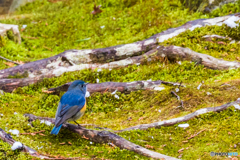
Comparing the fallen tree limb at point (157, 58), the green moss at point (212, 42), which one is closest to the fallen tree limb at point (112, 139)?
the fallen tree limb at point (157, 58)

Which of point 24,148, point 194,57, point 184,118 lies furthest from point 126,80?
point 24,148

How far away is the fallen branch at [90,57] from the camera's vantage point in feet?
26.1

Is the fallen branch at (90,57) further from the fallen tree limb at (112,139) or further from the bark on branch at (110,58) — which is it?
the fallen tree limb at (112,139)

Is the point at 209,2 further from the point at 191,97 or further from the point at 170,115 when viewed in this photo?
the point at 170,115

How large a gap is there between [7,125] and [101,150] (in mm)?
2172

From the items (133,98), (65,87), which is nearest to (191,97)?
(133,98)

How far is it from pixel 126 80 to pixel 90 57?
172 cm

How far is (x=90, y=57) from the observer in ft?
27.3

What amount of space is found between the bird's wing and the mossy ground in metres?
0.45

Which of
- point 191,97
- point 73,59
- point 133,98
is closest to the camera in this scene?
point 191,97

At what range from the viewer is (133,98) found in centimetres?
654

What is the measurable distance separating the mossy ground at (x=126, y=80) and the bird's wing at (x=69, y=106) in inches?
17.9

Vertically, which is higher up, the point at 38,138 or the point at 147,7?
the point at 147,7

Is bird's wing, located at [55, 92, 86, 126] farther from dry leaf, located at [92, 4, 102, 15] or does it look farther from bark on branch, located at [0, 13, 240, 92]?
dry leaf, located at [92, 4, 102, 15]
